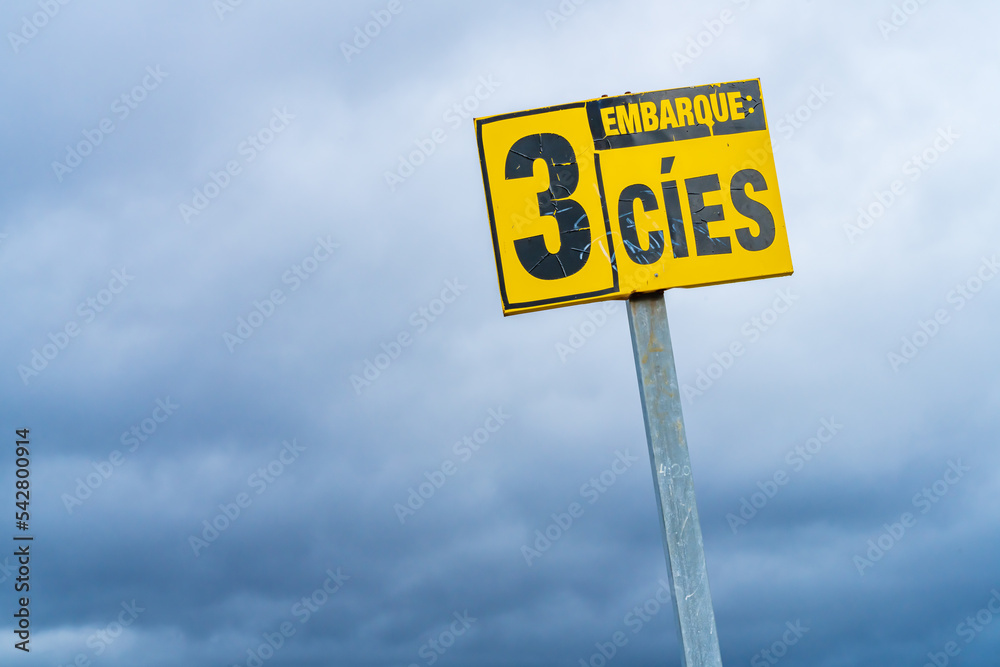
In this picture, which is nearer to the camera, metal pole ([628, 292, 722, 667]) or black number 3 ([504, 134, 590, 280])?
metal pole ([628, 292, 722, 667])

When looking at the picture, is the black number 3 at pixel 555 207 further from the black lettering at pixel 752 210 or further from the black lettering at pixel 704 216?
the black lettering at pixel 752 210

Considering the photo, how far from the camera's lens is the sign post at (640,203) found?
27.2 feet

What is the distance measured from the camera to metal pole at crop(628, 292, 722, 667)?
24.1ft

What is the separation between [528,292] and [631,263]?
43.3 inches

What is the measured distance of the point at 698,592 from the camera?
744 cm

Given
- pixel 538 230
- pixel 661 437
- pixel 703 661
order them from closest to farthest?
pixel 703 661, pixel 661 437, pixel 538 230

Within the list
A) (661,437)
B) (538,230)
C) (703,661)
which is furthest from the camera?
(538,230)

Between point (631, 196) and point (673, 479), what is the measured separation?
116 inches

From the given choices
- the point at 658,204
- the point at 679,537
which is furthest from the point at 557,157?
the point at 679,537

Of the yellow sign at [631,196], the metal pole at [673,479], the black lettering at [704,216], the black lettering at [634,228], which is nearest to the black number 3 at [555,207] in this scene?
the yellow sign at [631,196]

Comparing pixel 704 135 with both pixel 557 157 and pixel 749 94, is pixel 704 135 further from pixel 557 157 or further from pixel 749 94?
pixel 557 157

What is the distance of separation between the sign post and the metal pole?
1.0 inches

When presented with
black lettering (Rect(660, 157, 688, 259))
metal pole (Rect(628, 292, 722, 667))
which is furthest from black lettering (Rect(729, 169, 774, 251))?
metal pole (Rect(628, 292, 722, 667))

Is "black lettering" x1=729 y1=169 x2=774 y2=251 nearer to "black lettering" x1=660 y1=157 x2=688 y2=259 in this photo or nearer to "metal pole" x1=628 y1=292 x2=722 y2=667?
"black lettering" x1=660 y1=157 x2=688 y2=259
